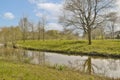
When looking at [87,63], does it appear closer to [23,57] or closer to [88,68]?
[88,68]

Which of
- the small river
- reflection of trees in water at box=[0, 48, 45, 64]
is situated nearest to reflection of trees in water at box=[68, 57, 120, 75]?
the small river

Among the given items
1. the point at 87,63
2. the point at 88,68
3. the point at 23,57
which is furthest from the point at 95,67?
the point at 23,57

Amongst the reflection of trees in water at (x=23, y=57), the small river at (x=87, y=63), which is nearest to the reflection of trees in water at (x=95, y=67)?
the small river at (x=87, y=63)

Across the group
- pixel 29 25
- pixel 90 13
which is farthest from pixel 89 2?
pixel 29 25

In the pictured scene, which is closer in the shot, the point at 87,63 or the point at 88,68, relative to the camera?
the point at 88,68

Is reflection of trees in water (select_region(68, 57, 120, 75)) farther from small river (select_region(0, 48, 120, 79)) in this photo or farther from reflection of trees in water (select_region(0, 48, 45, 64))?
reflection of trees in water (select_region(0, 48, 45, 64))

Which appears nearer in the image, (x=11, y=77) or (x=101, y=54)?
(x=11, y=77)

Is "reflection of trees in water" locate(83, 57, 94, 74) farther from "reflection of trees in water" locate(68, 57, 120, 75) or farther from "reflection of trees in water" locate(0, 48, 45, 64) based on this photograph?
"reflection of trees in water" locate(0, 48, 45, 64)

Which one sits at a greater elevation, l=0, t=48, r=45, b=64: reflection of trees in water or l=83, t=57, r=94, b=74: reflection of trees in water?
l=0, t=48, r=45, b=64: reflection of trees in water

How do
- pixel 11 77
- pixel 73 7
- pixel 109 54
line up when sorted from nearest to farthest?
pixel 11 77 < pixel 109 54 < pixel 73 7

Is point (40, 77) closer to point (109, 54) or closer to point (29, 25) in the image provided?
point (109, 54)

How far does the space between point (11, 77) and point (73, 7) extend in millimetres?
32128

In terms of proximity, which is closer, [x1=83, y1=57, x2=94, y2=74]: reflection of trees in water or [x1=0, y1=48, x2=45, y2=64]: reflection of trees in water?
[x1=83, y1=57, x2=94, y2=74]: reflection of trees in water

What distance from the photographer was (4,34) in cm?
8525
